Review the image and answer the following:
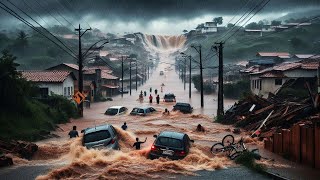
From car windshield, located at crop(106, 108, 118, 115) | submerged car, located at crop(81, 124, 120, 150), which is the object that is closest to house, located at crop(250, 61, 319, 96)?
car windshield, located at crop(106, 108, 118, 115)

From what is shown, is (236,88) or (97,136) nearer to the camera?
(97,136)

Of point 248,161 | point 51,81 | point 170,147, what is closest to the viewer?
point 170,147

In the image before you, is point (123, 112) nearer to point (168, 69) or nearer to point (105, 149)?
point (105, 149)

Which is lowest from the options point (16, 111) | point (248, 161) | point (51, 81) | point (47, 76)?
point (248, 161)

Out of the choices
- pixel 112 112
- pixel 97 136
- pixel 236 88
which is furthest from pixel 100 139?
pixel 236 88

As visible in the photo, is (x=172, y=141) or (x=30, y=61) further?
(x=30, y=61)

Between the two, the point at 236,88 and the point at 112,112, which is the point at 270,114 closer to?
the point at 112,112

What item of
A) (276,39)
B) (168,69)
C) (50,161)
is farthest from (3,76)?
(276,39)
